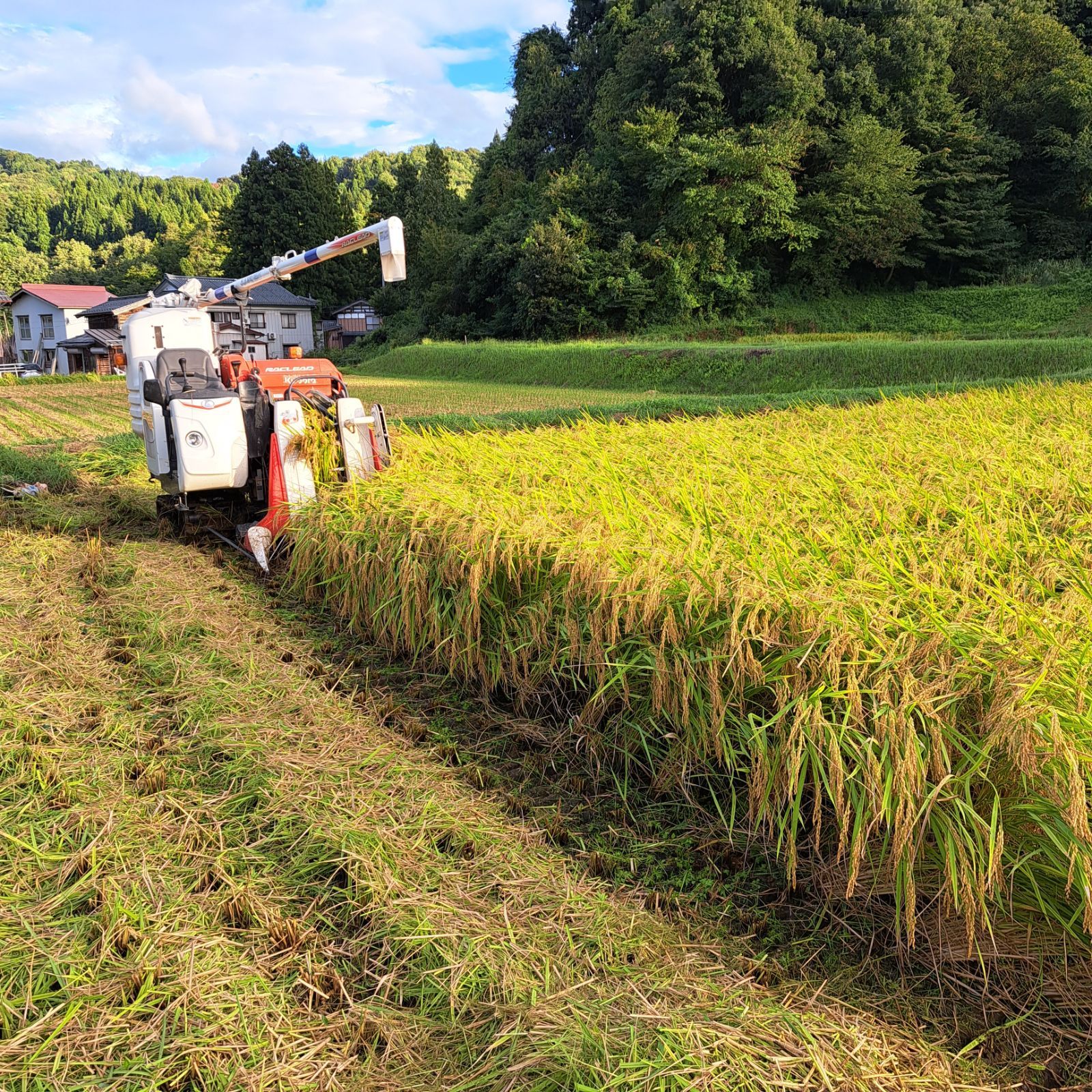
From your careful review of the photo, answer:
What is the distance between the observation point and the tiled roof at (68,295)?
46875 millimetres

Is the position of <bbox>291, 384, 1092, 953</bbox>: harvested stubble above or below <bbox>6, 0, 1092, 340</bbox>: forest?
below

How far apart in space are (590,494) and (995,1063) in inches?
106

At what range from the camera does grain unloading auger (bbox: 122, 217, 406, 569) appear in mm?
5184

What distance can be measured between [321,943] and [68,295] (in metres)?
56.1

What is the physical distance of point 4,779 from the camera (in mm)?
2746

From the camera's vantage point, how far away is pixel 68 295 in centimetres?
4800

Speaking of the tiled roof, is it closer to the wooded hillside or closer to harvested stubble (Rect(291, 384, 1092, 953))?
the wooded hillside

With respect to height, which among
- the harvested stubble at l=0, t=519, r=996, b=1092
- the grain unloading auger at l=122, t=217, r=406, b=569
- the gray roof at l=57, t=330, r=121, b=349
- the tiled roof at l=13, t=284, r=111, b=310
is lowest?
the harvested stubble at l=0, t=519, r=996, b=1092

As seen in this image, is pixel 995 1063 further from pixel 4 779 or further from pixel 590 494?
pixel 4 779

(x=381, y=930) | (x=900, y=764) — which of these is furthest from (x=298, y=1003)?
(x=900, y=764)

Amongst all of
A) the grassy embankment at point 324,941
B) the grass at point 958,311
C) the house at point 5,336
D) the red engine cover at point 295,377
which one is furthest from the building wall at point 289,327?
the grassy embankment at point 324,941

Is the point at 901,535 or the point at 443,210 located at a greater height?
the point at 443,210

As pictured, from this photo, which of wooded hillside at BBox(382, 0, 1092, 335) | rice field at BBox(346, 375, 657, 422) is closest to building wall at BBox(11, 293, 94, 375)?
wooded hillside at BBox(382, 0, 1092, 335)

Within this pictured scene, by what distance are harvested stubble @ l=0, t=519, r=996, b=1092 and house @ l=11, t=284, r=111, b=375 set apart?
4998cm
